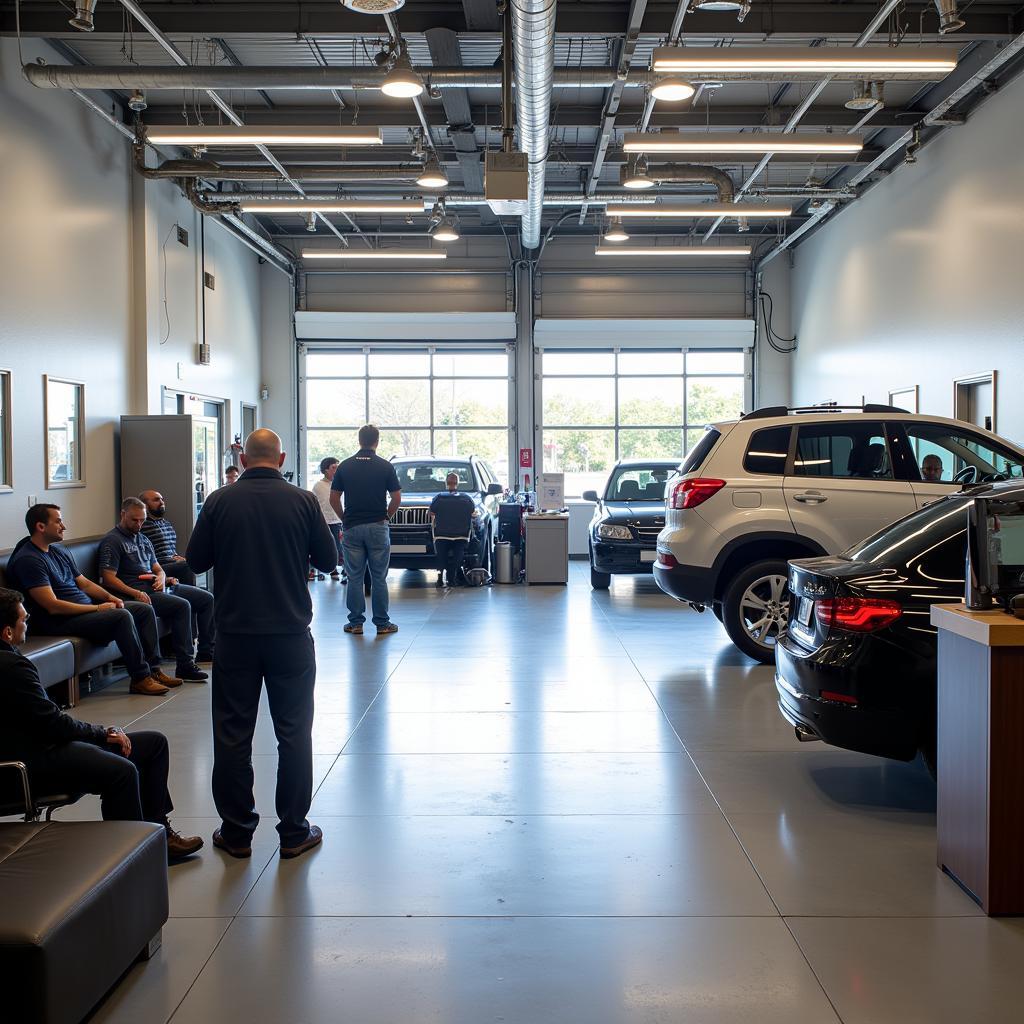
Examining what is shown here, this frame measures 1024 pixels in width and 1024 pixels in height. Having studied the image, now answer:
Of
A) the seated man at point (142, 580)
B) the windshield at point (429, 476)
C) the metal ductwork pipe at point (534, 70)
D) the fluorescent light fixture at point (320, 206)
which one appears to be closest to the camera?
the metal ductwork pipe at point (534, 70)

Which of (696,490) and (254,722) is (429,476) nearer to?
(696,490)

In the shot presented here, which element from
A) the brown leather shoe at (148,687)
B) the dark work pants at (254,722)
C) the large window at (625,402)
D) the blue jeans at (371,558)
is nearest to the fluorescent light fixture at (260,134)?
the blue jeans at (371,558)

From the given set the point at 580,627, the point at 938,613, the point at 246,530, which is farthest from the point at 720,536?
the point at 246,530

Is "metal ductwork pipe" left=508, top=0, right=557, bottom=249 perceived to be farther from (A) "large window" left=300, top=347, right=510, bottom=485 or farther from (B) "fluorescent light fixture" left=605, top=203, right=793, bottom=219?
(A) "large window" left=300, top=347, right=510, bottom=485

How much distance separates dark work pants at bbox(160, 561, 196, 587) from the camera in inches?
356

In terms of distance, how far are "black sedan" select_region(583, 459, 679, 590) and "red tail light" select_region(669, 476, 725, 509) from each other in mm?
3987

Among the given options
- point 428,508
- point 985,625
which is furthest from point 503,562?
point 985,625

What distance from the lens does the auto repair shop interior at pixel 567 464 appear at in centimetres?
342

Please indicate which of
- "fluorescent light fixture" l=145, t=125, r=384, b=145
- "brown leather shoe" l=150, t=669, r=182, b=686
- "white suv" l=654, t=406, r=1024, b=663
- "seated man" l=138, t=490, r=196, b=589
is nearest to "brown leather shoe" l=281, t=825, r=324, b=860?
"brown leather shoe" l=150, t=669, r=182, b=686

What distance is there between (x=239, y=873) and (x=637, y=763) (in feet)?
7.47

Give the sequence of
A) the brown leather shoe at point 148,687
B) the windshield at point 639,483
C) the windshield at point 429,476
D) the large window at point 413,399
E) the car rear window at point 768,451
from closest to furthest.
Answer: the brown leather shoe at point 148,687, the car rear window at point 768,451, the windshield at point 639,483, the windshield at point 429,476, the large window at point 413,399

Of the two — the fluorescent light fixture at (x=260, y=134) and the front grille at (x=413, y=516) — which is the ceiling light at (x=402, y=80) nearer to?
the fluorescent light fixture at (x=260, y=134)

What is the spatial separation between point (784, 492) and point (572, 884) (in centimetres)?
481

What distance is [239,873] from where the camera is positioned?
4.07 meters
